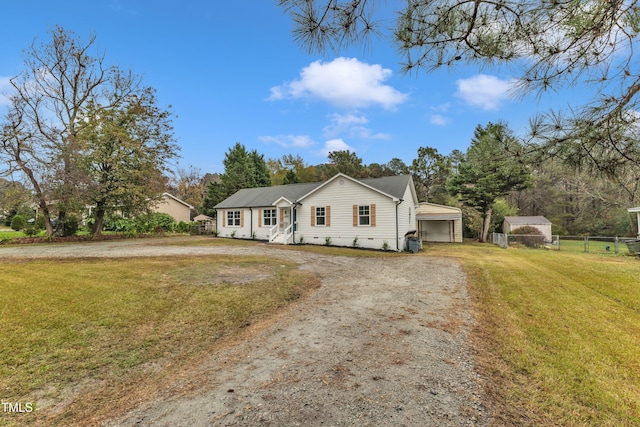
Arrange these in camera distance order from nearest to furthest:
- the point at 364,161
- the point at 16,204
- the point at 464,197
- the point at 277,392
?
the point at 277,392
the point at 16,204
the point at 464,197
the point at 364,161

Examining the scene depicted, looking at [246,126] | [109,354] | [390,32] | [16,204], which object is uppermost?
[246,126]

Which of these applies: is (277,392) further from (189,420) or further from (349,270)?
(349,270)

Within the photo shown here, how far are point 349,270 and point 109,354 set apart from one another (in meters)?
6.89

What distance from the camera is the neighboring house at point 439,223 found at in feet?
73.1

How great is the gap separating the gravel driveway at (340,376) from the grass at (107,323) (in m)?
0.68

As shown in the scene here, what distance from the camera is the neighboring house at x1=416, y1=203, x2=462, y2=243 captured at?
22289 millimetres

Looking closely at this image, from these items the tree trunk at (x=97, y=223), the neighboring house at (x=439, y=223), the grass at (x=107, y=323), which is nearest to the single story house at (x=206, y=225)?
the tree trunk at (x=97, y=223)

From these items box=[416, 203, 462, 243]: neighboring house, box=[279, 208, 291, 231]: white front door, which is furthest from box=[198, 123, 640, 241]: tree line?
box=[279, 208, 291, 231]: white front door

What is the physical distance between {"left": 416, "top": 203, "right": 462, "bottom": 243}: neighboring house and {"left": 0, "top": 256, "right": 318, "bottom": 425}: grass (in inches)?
697

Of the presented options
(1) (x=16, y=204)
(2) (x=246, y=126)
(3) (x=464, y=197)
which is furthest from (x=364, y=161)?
(1) (x=16, y=204)

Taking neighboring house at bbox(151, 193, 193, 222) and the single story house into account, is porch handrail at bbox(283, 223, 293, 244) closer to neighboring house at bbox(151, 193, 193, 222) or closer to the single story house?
the single story house

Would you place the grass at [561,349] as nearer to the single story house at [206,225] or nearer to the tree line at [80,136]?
the tree line at [80,136]

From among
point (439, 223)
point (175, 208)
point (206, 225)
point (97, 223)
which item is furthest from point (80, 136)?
point (439, 223)

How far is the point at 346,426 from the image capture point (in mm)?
2086
